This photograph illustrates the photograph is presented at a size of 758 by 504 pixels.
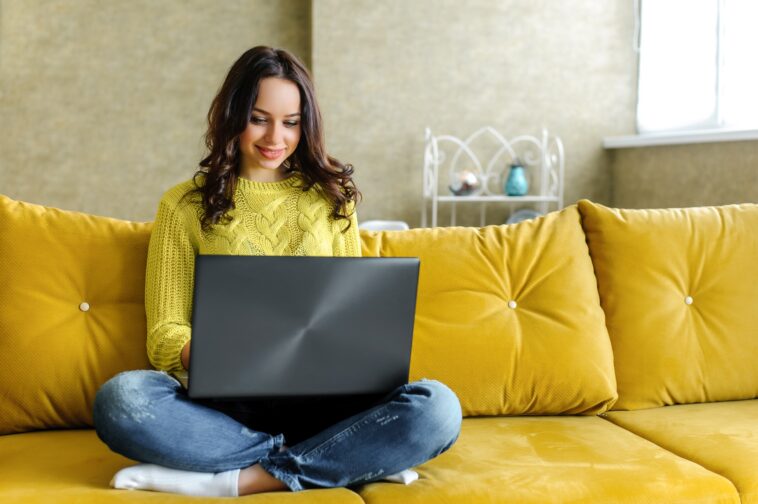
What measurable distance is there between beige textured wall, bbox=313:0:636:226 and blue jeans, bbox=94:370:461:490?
2935 mm

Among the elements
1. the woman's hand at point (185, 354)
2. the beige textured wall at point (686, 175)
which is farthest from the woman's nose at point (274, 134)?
the beige textured wall at point (686, 175)

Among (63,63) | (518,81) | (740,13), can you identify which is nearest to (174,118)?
(63,63)

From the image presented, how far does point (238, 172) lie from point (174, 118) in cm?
277

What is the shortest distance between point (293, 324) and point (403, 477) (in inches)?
12.1

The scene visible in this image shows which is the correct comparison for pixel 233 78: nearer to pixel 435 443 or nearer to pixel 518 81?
pixel 435 443

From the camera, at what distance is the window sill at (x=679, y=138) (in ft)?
11.2

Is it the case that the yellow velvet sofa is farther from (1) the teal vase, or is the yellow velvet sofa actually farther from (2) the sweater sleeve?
(1) the teal vase

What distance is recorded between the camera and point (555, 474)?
138cm

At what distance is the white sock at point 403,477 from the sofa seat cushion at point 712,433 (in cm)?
52

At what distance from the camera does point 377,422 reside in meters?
1.37

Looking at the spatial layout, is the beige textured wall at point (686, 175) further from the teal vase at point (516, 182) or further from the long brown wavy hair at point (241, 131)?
the long brown wavy hair at point (241, 131)

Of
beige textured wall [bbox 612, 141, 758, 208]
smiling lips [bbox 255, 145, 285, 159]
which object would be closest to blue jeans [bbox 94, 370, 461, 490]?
smiling lips [bbox 255, 145, 285, 159]

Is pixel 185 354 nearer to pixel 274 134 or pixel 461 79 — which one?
pixel 274 134

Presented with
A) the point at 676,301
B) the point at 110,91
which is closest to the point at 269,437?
the point at 676,301
